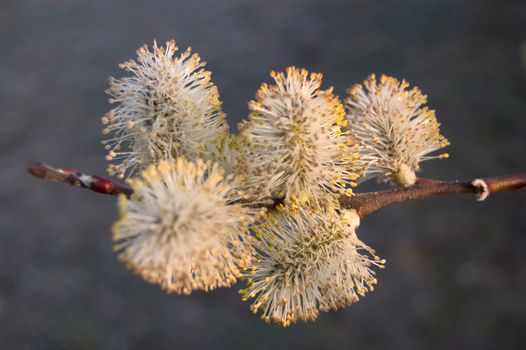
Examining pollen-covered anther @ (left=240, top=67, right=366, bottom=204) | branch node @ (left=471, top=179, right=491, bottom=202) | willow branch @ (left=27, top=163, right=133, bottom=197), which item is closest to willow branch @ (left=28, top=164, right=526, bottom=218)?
branch node @ (left=471, top=179, right=491, bottom=202)

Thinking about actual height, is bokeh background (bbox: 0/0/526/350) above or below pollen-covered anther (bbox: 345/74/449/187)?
above

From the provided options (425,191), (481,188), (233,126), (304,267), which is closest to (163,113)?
(304,267)

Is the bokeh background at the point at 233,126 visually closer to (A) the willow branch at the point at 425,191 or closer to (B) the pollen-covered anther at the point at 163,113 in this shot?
(A) the willow branch at the point at 425,191

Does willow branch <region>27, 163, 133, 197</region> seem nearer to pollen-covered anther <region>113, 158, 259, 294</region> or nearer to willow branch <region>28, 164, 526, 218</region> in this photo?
pollen-covered anther <region>113, 158, 259, 294</region>

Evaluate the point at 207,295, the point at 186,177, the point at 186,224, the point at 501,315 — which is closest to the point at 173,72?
the point at 186,177

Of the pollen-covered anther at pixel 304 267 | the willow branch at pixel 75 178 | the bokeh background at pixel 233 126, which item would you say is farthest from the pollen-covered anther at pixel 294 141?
the bokeh background at pixel 233 126

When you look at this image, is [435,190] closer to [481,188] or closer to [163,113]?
[481,188]
